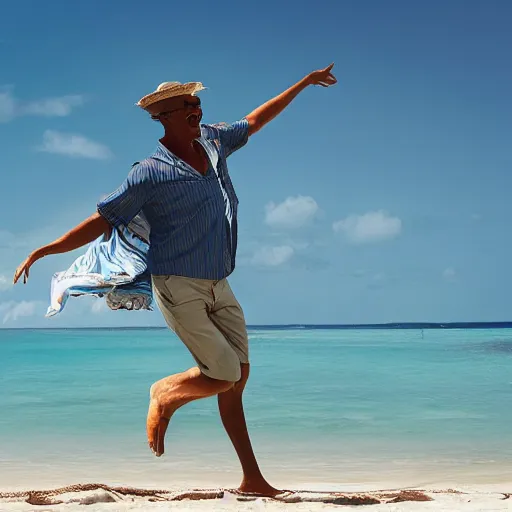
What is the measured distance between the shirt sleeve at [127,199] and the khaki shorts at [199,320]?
31cm

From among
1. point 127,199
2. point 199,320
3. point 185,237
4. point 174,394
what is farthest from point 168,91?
point 174,394

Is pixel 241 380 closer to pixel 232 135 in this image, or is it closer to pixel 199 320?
pixel 199 320

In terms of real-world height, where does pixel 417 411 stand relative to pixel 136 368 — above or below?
below

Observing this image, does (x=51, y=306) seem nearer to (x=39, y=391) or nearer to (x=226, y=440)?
(x=226, y=440)

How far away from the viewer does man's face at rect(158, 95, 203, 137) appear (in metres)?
3.57

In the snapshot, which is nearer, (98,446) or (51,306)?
(51,306)

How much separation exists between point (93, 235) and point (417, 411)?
6.37 metres

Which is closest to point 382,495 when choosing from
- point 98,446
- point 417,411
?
point 98,446

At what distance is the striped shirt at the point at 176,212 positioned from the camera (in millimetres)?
3494

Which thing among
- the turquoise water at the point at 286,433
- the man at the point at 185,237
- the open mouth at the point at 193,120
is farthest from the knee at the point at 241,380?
the turquoise water at the point at 286,433

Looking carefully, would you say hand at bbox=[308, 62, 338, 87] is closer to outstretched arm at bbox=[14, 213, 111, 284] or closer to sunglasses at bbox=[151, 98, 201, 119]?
sunglasses at bbox=[151, 98, 201, 119]

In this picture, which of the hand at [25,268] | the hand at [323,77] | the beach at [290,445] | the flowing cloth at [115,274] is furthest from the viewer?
the hand at [323,77]

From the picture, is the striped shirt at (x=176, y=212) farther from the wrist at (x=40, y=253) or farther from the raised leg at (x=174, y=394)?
the raised leg at (x=174, y=394)

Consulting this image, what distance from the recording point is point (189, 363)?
20.2 meters
